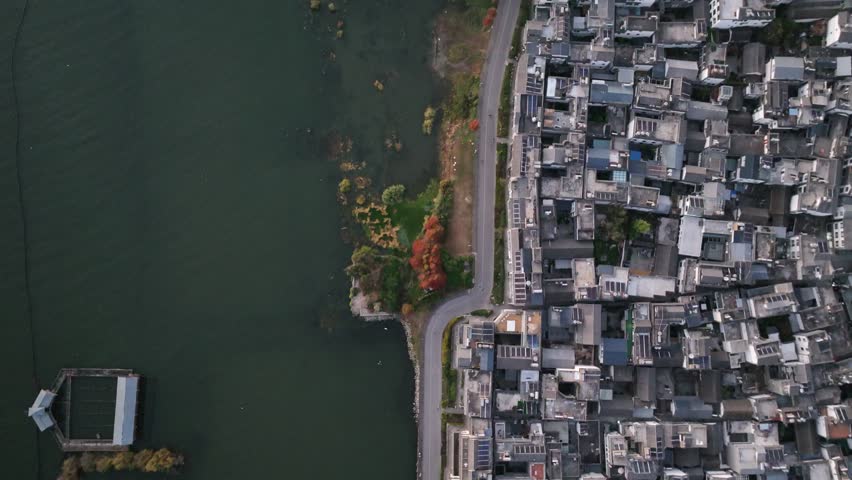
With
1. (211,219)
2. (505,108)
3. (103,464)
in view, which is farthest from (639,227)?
(103,464)

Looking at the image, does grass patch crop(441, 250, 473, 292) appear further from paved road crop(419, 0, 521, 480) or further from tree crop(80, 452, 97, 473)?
tree crop(80, 452, 97, 473)

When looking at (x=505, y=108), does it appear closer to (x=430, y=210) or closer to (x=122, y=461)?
(x=430, y=210)

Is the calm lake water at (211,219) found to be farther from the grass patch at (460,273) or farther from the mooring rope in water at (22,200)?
the grass patch at (460,273)

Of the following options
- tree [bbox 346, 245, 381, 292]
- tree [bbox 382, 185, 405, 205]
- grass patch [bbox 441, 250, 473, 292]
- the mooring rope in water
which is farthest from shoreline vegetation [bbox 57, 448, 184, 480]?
tree [bbox 382, 185, 405, 205]

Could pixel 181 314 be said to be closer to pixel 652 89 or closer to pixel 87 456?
pixel 87 456

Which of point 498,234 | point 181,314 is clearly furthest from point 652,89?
point 181,314
